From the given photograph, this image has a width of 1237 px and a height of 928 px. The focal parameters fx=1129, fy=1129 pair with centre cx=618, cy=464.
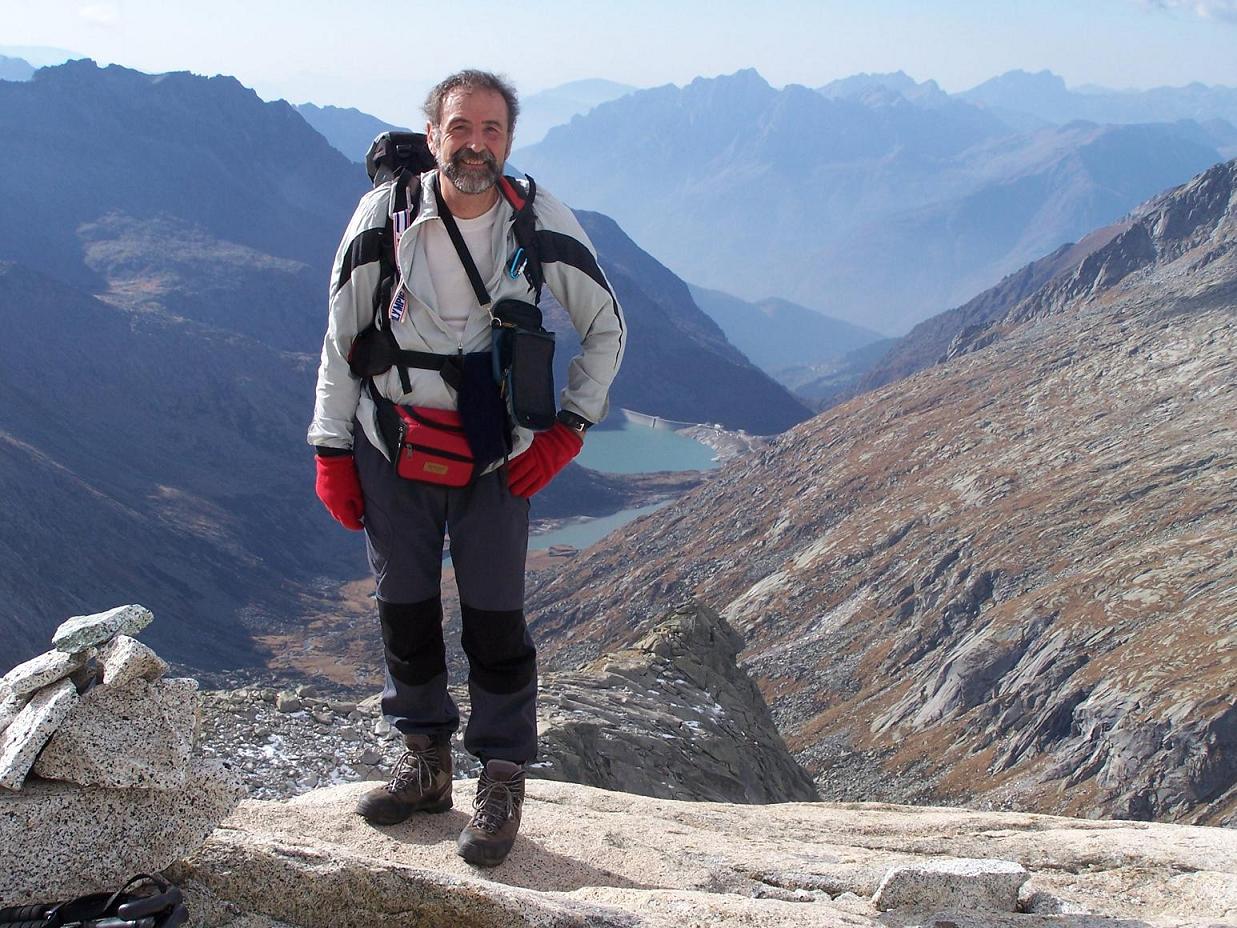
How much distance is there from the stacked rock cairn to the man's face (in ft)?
9.23

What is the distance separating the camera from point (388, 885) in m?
5.59

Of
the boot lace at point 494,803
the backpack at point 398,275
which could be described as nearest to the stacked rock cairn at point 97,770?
the boot lace at point 494,803

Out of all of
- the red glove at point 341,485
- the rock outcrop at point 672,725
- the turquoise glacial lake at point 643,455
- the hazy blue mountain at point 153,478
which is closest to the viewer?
the red glove at point 341,485

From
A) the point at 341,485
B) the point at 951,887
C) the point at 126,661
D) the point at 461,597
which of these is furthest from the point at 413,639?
the point at 951,887

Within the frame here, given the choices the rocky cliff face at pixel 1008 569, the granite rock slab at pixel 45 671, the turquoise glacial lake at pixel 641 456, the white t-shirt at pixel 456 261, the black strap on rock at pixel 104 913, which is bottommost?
the turquoise glacial lake at pixel 641 456

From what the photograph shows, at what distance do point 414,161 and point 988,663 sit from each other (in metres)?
47.1

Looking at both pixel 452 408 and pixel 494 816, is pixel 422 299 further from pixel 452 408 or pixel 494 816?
pixel 494 816

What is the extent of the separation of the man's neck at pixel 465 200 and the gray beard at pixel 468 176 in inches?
3.6

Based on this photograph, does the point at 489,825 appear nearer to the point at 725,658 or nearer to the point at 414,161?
the point at 414,161

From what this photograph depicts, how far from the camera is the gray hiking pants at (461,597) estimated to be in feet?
21.1

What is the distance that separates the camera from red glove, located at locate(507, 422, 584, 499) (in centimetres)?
639

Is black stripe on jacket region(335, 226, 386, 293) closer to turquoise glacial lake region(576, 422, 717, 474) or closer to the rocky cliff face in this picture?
the rocky cliff face

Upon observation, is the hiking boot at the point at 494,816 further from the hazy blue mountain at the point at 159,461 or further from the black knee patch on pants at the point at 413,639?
the hazy blue mountain at the point at 159,461

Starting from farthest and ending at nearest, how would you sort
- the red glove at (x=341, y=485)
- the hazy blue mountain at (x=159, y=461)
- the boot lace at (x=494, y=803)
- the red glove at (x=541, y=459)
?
the hazy blue mountain at (x=159, y=461) < the boot lace at (x=494, y=803) < the red glove at (x=341, y=485) < the red glove at (x=541, y=459)
